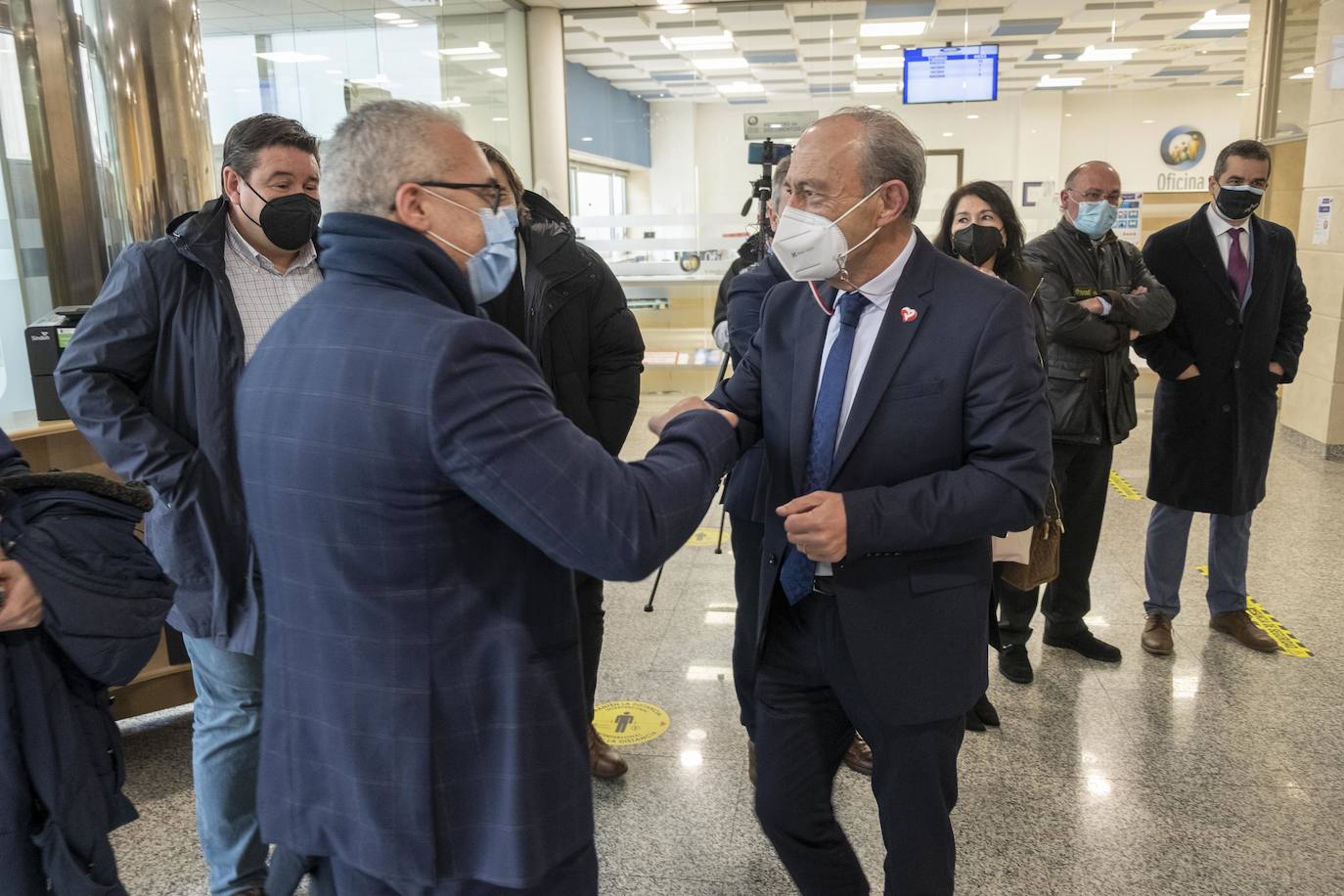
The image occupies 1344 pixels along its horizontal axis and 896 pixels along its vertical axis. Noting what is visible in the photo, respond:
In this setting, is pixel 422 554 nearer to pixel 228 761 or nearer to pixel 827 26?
pixel 228 761

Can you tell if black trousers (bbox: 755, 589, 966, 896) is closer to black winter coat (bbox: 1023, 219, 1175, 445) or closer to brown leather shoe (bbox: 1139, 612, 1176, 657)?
black winter coat (bbox: 1023, 219, 1175, 445)

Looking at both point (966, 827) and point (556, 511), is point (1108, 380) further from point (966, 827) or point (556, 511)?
point (556, 511)

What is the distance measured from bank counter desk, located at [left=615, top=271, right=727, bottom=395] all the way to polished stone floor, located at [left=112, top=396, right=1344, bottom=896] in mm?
Answer: 5793

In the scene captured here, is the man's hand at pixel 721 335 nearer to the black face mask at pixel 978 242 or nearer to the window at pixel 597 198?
the black face mask at pixel 978 242

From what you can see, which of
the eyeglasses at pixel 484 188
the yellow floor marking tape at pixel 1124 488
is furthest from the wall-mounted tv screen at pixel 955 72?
the eyeglasses at pixel 484 188

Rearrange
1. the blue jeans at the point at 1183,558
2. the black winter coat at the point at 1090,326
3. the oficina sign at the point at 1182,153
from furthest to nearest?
the oficina sign at the point at 1182,153, the blue jeans at the point at 1183,558, the black winter coat at the point at 1090,326

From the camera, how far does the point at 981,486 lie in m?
1.50

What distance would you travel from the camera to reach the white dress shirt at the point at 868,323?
5.35ft

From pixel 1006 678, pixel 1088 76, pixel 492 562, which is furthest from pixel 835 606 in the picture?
pixel 1088 76

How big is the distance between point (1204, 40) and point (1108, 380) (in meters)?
8.90

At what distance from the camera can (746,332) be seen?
8.12 ft

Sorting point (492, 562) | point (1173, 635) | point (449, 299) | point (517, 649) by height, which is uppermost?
point (449, 299)

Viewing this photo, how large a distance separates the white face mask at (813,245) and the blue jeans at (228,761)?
137 centimetres

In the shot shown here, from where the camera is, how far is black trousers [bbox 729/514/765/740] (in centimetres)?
198
